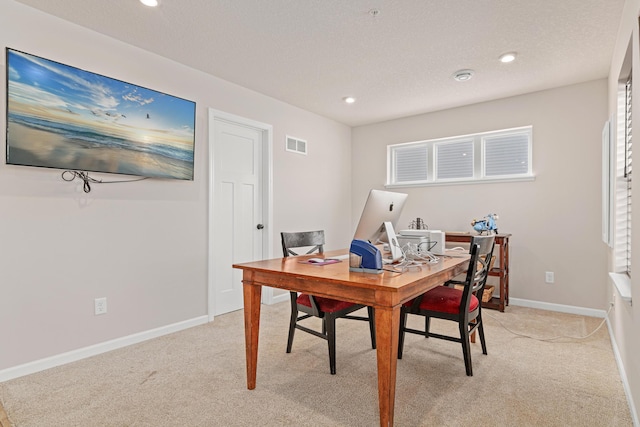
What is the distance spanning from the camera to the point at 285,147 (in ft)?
14.5

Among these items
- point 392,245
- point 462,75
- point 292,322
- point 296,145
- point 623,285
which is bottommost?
point 292,322

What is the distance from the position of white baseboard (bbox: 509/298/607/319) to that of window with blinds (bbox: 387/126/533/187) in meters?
1.40

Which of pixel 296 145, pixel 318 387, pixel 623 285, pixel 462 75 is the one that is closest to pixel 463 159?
pixel 462 75

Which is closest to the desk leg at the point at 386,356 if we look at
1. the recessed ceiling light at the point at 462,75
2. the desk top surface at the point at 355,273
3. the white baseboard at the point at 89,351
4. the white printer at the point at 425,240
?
the desk top surface at the point at 355,273

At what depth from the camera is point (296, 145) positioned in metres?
4.57

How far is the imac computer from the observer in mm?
2211

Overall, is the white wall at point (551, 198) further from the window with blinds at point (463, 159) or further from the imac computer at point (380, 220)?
the imac computer at point (380, 220)

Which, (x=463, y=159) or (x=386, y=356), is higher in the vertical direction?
(x=463, y=159)

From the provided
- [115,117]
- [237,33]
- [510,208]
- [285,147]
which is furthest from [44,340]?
[510,208]

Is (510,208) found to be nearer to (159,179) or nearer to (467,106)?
(467,106)

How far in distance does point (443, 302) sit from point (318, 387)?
0.94 metres

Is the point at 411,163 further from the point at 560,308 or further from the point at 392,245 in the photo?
the point at 392,245

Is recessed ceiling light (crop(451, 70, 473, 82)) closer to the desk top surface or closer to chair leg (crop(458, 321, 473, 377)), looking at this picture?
the desk top surface

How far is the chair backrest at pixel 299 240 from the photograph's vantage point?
9.13 feet
